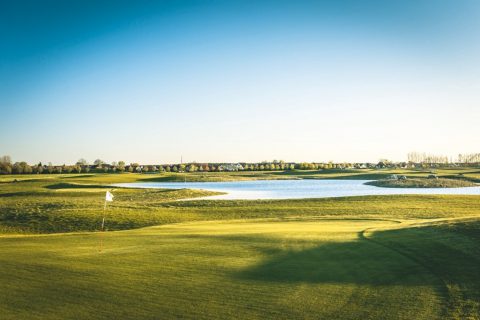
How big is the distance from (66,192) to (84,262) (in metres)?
51.3

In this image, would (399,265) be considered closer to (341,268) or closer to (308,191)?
(341,268)

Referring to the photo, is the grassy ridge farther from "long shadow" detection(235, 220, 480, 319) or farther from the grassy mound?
the grassy mound

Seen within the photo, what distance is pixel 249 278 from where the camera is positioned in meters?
12.2

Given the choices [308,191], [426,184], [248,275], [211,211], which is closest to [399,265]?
[248,275]

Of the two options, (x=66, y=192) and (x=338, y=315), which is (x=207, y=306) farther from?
(x=66, y=192)

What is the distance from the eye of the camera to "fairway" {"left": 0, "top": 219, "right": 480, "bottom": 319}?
32.3 feet

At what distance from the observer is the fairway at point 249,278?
32.3 ft

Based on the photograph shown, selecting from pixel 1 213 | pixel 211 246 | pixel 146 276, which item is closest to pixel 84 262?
pixel 146 276

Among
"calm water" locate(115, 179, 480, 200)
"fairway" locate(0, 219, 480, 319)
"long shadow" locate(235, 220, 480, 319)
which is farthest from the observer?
"calm water" locate(115, 179, 480, 200)

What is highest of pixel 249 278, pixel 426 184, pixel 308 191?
pixel 426 184

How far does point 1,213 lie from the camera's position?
125ft

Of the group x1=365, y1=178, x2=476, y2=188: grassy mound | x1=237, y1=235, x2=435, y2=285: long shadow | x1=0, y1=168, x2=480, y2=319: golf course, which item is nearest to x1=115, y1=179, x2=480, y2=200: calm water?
x1=365, y1=178, x2=476, y2=188: grassy mound

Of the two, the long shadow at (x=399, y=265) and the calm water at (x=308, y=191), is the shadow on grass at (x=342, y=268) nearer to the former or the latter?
the long shadow at (x=399, y=265)

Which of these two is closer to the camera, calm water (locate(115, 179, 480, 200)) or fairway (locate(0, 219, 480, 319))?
fairway (locate(0, 219, 480, 319))
